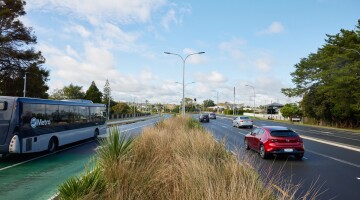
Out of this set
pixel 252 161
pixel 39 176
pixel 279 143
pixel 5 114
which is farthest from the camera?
pixel 279 143

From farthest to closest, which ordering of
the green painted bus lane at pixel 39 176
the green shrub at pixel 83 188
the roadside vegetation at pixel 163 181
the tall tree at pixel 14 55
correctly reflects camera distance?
the tall tree at pixel 14 55, the green painted bus lane at pixel 39 176, the green shrub at pixel 83 188, the roadside vegetation at pixel 163 181

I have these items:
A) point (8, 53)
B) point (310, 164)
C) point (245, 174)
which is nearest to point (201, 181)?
point (245, 174)

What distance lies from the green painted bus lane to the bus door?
149cm

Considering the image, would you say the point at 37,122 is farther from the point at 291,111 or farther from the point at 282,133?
the point at 291,111

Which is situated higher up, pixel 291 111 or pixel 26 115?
pixel 291 111

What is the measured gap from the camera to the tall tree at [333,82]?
152 ft

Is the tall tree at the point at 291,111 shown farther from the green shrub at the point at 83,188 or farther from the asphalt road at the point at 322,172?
the green shrub at the point at 83,188

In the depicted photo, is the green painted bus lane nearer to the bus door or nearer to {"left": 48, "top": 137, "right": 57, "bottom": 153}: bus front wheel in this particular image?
{"left": 48, "top": 137, "right": 57, "bottom": 153}: bus front wheel

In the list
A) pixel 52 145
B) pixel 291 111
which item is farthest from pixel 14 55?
pixel 291 111

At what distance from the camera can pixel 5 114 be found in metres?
14.1

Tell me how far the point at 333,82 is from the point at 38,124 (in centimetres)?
4357

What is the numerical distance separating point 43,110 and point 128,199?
12244 mm

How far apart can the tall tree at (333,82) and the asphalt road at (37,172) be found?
3567 centimetres

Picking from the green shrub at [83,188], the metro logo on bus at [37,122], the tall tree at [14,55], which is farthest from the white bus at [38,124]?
the tall tree at [14,55]
